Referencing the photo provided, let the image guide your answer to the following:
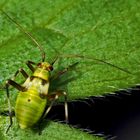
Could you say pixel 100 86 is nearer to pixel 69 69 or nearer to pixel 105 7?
pixel 69 69

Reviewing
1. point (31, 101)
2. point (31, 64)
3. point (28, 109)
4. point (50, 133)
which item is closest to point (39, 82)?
point (31, 64)

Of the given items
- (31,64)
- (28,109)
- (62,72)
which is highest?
(31,64)

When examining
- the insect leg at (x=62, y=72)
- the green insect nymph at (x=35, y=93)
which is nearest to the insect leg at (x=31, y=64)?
the green insect nymph at (x=35, y=93)

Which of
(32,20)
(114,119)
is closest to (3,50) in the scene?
(32,20)

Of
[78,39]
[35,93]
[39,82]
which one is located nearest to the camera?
[35,93]

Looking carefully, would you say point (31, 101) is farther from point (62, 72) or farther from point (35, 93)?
point (62, 72)

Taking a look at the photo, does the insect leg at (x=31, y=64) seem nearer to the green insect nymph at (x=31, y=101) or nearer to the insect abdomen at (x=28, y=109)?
the green insect nymph at (x=31, y=101)
